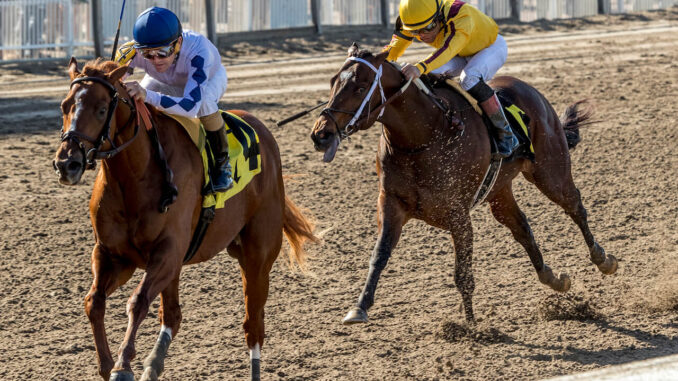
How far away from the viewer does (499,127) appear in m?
6.53

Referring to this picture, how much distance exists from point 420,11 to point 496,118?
94 centimetres

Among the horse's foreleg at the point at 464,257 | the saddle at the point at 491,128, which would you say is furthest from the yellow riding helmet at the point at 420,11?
the horse's foreleg at the point at 464,257

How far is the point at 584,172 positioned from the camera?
32.4 ft

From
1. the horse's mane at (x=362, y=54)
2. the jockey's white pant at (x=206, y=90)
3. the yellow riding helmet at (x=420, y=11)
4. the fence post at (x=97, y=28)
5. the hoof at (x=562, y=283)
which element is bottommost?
the hoof at (x=562, y=283)

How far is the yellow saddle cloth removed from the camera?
202 inches

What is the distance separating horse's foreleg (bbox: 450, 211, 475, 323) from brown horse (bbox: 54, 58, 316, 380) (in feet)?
4.74

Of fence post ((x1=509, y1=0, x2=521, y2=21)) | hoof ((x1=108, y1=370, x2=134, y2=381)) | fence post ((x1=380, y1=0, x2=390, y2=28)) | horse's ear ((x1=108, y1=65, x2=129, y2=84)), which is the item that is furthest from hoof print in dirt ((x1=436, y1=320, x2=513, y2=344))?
fence post ((x1=509, y1=0, x2=521, y2=21))

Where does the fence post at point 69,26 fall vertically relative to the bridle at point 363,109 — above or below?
above

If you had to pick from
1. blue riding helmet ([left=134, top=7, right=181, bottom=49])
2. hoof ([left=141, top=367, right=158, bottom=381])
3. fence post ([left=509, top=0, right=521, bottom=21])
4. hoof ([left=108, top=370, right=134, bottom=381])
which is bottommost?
hoof ([left=141, top=367, right=158, bottom=381])

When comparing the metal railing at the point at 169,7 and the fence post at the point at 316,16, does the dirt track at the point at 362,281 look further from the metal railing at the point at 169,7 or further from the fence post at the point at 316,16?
the fence post at the point at 316,16

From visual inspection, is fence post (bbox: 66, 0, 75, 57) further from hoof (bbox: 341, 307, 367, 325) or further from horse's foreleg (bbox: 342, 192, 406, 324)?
hoof (bbox: 341, 307, 367, 325)

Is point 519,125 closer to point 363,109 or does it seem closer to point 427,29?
point 427,29

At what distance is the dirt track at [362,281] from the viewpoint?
230 inches

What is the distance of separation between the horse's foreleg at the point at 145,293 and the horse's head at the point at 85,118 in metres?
0.61
